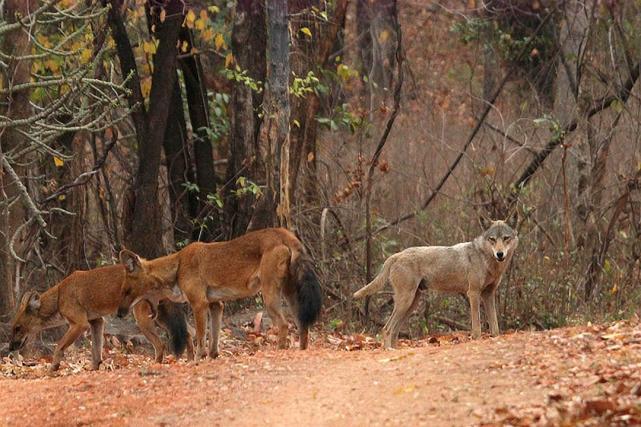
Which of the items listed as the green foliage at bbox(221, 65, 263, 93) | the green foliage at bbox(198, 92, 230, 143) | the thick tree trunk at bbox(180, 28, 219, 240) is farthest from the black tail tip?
the green foliage at bbox(198, 92, 230, 143)

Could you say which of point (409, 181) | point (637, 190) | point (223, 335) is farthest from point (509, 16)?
point (223, 335)

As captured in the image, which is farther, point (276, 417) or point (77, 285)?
point (77, 285)

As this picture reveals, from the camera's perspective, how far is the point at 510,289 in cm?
1538

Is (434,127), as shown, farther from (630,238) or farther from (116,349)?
→ (116,349)

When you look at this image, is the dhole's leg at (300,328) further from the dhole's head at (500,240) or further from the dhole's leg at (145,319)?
the dhole's head at (500,240)

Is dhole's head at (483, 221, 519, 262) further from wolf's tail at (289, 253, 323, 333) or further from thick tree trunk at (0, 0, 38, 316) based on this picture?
thick tree trunk at (0, 0, 38, 316)

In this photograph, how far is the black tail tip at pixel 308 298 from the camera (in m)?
12.3

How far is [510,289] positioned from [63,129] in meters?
5.35

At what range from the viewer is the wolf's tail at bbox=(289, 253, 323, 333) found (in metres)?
12.3

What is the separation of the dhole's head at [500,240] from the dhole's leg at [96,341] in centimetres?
393

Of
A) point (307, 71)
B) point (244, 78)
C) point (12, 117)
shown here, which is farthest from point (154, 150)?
point (307, 71)

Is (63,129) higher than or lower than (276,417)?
higher

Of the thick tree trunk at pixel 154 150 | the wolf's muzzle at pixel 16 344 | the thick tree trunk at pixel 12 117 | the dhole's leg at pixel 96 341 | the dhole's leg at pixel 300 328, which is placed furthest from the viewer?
the thick tree trunk at pixel 154 150

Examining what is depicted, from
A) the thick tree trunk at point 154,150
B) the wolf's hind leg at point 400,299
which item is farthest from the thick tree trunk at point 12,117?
the wolf's hind leg at point 400,299
